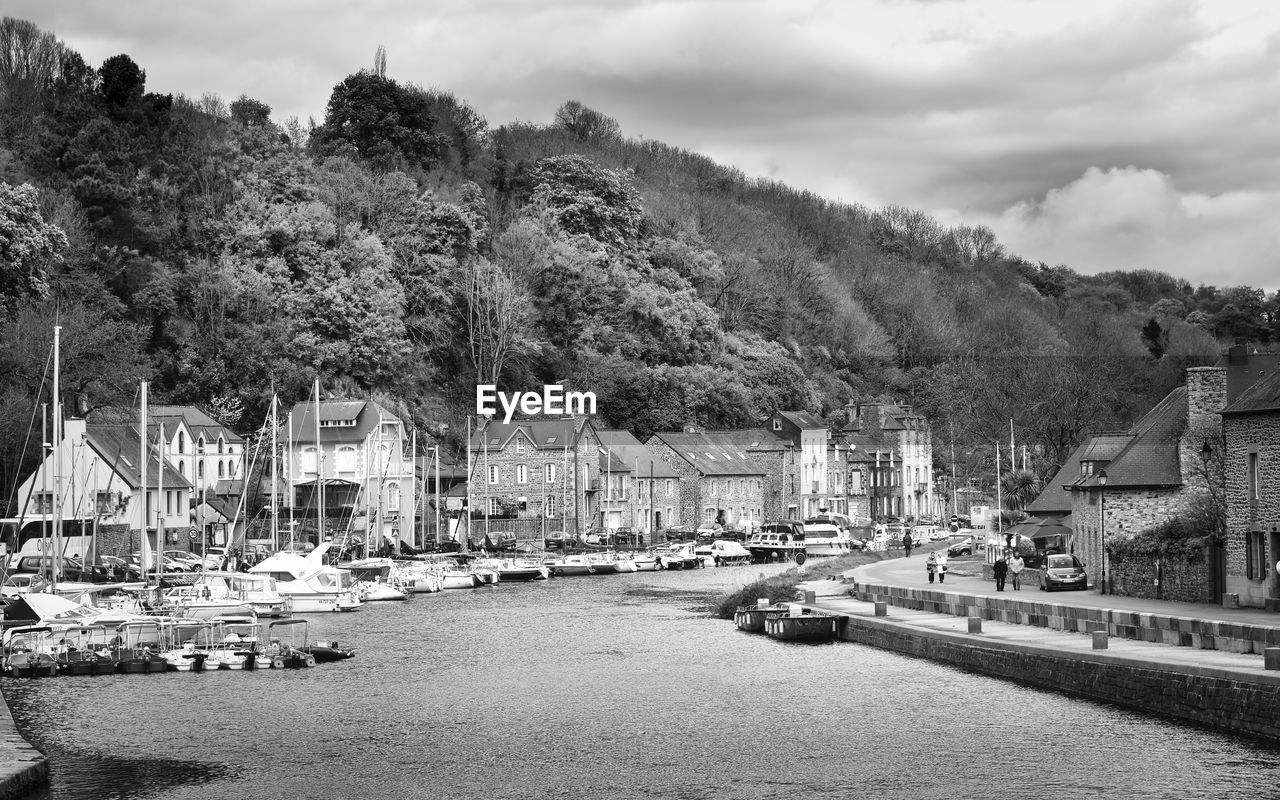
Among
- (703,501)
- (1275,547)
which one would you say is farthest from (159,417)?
(1275,547)

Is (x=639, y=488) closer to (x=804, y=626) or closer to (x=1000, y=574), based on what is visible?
(x=804, y=626)

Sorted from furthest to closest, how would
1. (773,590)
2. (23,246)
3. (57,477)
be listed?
(23,246)
(773,590)
(57,477)

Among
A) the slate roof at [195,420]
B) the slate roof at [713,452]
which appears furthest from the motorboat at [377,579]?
the slate roof at [713,452]

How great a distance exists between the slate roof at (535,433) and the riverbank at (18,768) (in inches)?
2727

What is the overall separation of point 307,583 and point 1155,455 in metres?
31.8

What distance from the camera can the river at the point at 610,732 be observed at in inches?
1081

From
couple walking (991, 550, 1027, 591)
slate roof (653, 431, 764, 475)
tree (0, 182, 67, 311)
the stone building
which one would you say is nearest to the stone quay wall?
the stone building

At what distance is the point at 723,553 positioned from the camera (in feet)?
305

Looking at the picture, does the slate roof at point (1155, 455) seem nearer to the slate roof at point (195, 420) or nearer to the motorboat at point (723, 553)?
the motorboat at point (723, 553)

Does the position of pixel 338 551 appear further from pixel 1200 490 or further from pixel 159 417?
pixel 1200 490

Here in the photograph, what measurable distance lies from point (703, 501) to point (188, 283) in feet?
128

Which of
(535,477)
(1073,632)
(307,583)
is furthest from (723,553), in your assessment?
(1073,632)

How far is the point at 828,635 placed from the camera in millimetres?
47750

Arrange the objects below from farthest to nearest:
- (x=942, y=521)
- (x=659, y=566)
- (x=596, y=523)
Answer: (x=942, y=521) → (x=596, y=523) → (x=659, y=566)
